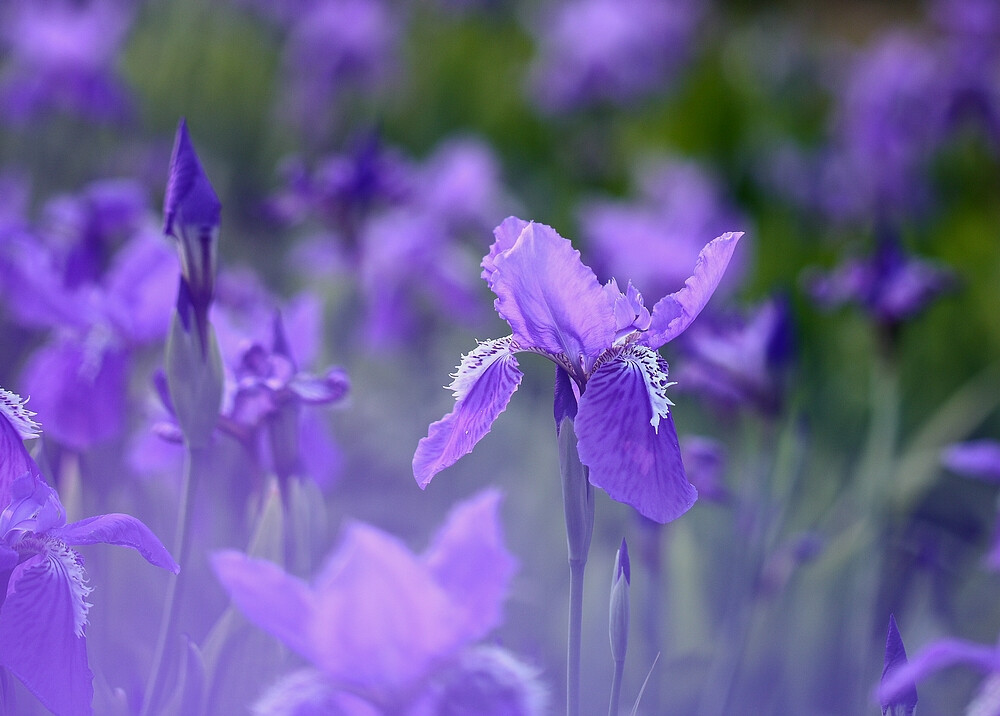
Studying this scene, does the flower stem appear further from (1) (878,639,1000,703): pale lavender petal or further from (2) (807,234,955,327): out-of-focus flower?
(2) (807,234,955,327): out-of-focus flower

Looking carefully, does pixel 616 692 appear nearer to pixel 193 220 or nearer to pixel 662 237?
pixel 193 220

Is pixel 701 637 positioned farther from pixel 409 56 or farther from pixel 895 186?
pixel 409 56

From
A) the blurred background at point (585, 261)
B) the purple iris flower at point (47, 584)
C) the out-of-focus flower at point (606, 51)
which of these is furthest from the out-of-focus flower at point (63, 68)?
the purple iris flower at point (47, 584)

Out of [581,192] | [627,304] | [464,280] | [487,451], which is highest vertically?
[581,192]

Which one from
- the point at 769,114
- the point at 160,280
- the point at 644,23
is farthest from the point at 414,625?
the point at 644,23

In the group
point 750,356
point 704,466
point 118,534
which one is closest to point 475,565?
point 118,534

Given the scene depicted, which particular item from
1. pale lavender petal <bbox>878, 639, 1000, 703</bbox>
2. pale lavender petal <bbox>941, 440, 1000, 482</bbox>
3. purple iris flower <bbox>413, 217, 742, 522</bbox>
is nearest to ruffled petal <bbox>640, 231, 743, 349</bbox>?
purple iris flower <bbox>413, 217, 742, 522</bbox>
